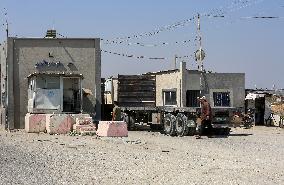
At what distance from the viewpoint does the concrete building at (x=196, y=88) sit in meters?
37.9

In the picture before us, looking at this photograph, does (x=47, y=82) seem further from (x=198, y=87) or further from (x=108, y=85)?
(x=198, y=87)

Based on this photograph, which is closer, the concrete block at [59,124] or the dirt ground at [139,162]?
the dirt ground at [139,162]

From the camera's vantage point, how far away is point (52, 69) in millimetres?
32156

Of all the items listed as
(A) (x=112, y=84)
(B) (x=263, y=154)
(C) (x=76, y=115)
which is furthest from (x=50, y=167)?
(A) (x=112, y=84)

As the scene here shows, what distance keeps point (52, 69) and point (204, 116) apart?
40.2 feet

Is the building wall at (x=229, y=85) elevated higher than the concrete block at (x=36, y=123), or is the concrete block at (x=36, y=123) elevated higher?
the building wall at (x=229, y=85)

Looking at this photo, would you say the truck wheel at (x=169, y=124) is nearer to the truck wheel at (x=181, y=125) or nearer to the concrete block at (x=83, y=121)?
the truck wheel at (x=181, y=125)

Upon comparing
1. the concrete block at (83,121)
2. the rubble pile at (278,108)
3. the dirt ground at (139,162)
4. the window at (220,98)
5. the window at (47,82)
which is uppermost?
the window at (47,82)

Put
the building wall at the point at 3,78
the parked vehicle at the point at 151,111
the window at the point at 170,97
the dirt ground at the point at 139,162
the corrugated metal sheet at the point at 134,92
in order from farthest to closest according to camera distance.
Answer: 1. the window at the point at 170,97
2. the building wall at the point at 3,78
3. the corrugated metal sheet at the point at 134,92
4. the parked vehicle at the point at 151,111
5. the dirt ground at the point at 139,162

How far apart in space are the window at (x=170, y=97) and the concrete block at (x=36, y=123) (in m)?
13.6

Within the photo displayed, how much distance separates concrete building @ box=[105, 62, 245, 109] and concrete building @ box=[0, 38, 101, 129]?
5.52 meters

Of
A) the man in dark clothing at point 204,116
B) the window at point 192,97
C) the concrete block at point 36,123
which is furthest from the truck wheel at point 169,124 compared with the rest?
the window at point 192,97

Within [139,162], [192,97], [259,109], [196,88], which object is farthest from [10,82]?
[259,109]

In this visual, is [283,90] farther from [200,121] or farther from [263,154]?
[263,154]
